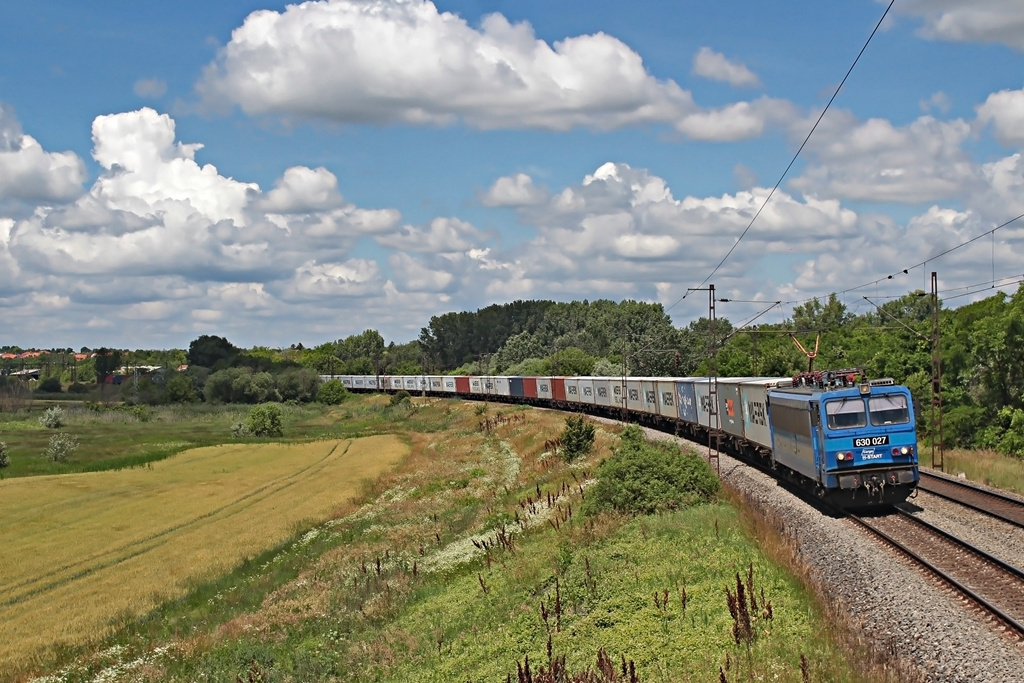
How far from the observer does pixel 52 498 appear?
173ft

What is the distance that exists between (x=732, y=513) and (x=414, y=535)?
12.7 meters

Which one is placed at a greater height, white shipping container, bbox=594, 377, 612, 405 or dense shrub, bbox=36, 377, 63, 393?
dense shrub, bbox=36, 377, 63, 393

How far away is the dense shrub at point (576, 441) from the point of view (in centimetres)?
4359

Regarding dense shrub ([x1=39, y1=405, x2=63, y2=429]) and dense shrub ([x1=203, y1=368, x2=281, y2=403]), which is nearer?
dense shrub ([x1=39, y1=405, x2=63, y2=429])

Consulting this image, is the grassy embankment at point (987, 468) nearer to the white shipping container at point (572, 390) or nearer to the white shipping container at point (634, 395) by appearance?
the white shipping container at point (634, 395)

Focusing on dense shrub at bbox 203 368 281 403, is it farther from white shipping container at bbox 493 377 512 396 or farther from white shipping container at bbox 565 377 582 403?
white shipping container at bbox 565 377 582 403

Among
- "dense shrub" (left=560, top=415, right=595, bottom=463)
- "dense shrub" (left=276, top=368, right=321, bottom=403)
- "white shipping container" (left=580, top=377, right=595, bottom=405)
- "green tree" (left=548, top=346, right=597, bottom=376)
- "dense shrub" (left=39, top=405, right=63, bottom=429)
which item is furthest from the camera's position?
"dense shrub" (left=276, top=368, right=321, bottom=403)

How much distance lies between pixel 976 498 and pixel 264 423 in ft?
267

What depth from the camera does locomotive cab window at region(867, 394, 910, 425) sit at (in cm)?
2581

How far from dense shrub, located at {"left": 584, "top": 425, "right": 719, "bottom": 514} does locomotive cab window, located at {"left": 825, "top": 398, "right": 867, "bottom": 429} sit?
354 centimetres

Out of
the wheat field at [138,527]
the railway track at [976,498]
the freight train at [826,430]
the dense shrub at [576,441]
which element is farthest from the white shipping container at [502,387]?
the railway track at [976,498]

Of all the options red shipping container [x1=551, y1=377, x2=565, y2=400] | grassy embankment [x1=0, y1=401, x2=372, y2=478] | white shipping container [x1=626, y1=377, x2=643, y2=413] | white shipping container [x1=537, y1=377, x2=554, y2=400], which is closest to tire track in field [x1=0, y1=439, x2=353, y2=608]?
grassy embankment [x1=0, y1=401, x2=372, y2=478]

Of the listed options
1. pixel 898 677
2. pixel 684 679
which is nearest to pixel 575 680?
pixel 684 679

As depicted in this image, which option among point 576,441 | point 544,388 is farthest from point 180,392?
point 576,441
